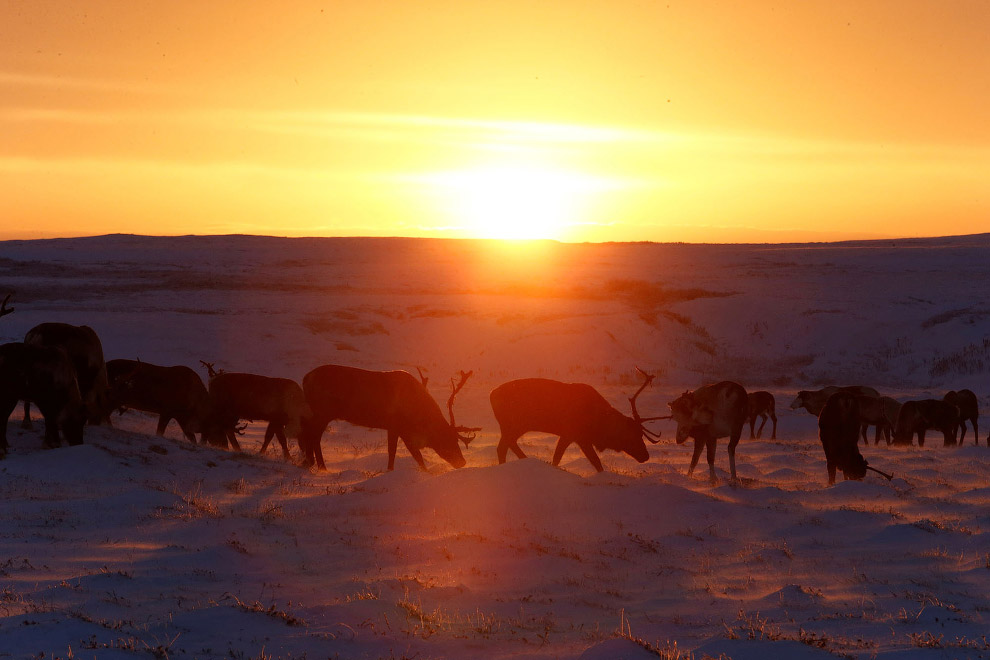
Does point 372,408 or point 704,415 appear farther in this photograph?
point 704,415

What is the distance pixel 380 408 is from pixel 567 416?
3514 millimetres

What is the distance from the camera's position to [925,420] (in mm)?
23781

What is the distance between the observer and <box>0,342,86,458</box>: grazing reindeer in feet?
47.5

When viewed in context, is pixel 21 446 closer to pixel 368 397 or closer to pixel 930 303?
pixel 368 397

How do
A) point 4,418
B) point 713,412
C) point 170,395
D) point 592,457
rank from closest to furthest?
point 4,418, point 592,457, point 713,412, point 170,395

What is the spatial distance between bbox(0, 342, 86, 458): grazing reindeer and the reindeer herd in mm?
23

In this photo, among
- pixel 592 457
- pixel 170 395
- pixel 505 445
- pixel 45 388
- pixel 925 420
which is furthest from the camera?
pixel 925 420

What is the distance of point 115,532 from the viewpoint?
10586 mm

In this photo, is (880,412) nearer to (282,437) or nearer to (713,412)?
(713,412)

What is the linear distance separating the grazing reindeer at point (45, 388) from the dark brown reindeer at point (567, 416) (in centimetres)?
715

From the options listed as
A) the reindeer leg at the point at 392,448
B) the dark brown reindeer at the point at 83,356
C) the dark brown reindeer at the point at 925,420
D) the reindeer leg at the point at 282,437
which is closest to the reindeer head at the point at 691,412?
the reindeer leg at the point at 392,448

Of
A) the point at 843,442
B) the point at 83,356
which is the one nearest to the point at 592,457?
the point at 843,442

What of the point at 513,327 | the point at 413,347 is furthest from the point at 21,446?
the point at 513,327

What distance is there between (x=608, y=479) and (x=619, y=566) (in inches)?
163
